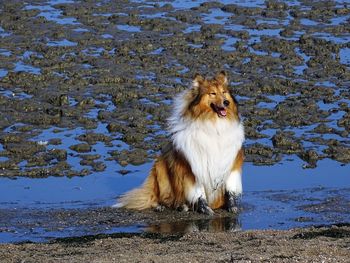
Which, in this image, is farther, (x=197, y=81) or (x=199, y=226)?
(x=197, y=81)

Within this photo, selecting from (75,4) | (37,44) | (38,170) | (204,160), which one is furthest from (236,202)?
(75,4)

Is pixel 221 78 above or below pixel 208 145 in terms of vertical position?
above

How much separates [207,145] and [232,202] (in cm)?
81

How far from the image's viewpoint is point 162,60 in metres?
21.5

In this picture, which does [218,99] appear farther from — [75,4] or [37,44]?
[75,4]

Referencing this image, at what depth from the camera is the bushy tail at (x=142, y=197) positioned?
1430 cm

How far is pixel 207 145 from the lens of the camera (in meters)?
14.1

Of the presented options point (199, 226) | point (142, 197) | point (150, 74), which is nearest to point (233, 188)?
point (199, 226)

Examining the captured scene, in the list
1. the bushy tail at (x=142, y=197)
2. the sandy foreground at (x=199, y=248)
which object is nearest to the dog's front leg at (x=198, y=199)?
the bushy tail at (x=142, y=197)

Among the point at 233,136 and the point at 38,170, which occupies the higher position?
the point at 233,136

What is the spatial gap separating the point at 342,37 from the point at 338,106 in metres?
5.10

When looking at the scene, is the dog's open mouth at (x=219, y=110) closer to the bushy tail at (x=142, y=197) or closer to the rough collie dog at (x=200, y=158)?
the rough collie dog at (x=200, y=158)

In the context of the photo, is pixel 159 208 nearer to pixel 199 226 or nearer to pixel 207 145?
pixel 199 226

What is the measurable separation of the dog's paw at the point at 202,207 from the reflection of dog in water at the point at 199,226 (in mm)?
137
